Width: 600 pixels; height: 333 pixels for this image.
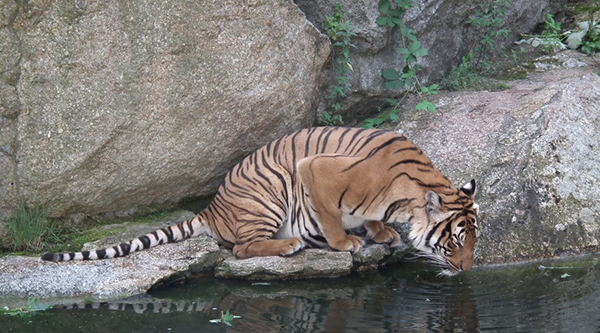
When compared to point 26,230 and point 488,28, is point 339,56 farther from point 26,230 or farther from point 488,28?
point 26,230

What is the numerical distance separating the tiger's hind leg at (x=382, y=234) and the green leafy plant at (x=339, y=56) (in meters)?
1.33

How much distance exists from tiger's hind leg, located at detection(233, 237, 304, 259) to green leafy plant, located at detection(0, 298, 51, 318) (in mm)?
1484

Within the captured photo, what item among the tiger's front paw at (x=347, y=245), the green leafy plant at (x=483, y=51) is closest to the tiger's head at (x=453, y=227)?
the tiger's front paw at (x=347, y=245)

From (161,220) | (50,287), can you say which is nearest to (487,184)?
(161,220)

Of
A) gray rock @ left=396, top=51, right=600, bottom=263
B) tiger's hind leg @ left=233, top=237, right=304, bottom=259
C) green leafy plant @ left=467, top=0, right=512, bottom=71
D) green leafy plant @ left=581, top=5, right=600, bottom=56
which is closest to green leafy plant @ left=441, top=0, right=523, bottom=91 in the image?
green leafy plant @ left=467, top=0, right=512, bottom=71

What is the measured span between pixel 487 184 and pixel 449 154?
1.63 feet

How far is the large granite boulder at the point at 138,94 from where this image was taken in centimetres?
558

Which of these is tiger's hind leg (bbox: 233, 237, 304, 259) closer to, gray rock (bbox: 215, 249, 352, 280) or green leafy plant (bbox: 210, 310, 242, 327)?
gray rock (bbox: 215, 249, 352, 280)

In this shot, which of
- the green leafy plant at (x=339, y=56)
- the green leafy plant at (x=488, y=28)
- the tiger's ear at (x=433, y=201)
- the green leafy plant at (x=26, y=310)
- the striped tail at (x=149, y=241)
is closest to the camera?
the green leafy plant at (x=26, y=310)

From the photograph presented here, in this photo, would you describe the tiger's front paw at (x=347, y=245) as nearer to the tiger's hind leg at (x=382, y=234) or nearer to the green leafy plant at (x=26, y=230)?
the tiger's hind leg at (x=382, y=234)

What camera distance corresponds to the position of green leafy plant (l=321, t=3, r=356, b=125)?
270 inches

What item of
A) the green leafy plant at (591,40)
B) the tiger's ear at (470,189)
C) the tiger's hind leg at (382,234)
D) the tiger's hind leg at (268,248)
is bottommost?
the tiger's hind leg at (268,248)

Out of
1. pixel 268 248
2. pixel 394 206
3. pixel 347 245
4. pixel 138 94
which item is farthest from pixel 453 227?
pixel 138 94

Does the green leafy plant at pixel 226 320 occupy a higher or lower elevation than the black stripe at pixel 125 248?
lower
